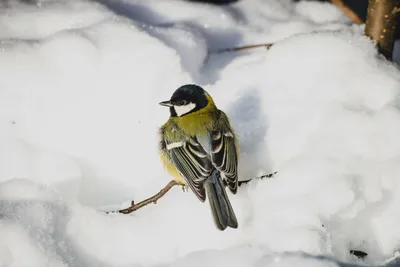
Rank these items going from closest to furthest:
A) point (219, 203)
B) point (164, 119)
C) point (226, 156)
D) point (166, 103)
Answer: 1. point (219, 203)
2. point (226, 156)
3. point (166, 103)
4. point (164, 119)

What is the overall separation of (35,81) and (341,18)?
2.38 metres

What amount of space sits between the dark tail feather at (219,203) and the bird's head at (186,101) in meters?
0.43

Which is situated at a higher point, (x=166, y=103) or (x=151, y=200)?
(x=166, y=103)

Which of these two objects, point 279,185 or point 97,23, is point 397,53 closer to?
point 279,185

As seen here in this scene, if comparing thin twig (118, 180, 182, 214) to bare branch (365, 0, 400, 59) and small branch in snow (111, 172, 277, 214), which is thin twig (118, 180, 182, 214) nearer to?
small branch in snow (111, 172, 277, 214)

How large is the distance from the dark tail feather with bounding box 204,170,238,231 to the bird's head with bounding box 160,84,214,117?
0.43m

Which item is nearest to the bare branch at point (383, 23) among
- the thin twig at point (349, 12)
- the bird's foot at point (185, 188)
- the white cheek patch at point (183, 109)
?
the thin twig at point (349, 12)

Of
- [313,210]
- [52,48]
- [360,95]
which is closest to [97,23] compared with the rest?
[52,48]

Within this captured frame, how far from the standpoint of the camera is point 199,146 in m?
2.94

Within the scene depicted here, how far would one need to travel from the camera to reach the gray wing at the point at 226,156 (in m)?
2.66

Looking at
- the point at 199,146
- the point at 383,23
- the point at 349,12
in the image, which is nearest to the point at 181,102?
the point at 199,146

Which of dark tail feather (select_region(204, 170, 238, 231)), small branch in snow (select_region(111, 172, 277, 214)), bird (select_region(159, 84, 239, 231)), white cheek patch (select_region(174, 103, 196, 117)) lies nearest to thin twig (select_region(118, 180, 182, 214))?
small branch in snow (select_region(111, 172, 277, 214))

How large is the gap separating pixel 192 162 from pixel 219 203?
400 mm

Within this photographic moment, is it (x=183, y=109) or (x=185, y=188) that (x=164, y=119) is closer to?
(x=183, y=109)
